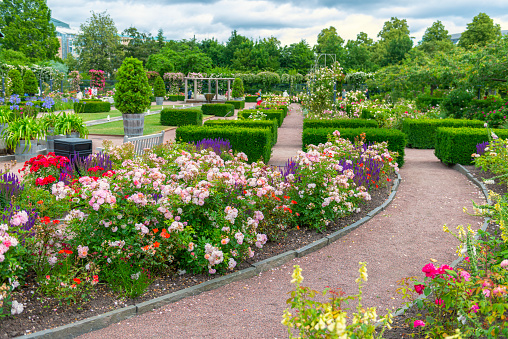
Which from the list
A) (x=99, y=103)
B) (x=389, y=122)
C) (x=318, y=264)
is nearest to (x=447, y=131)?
(x=389, y=122)

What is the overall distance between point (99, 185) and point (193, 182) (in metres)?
0.87

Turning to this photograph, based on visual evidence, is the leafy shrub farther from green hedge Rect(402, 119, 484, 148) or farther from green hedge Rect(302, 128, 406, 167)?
green hedge Rect(402, 119, 484, 148)

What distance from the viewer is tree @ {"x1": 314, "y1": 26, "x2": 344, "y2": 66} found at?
172ft

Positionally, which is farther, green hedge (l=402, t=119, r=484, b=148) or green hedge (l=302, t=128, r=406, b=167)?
green hedge (l=402, t=119, r=484, b=148)

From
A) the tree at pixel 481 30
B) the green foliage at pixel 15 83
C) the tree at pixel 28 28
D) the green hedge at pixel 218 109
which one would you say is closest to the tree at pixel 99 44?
the tree at pixel 28 28

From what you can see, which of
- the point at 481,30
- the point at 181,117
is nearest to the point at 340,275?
the point at 181,117

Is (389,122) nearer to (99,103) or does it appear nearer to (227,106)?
(227,106)

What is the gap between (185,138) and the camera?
920cm

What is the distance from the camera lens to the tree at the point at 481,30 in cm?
4178

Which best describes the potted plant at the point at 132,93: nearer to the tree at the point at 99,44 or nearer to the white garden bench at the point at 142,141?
the white garden bench at the point at 142,141

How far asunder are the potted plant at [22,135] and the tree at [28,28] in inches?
1720

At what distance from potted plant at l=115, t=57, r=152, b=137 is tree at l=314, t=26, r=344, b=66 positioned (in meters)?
41.5

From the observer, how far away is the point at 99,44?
172 feet

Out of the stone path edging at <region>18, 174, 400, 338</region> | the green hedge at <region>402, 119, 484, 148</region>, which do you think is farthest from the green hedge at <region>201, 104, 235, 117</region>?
the stone path edging at <region>18, 174, 400, 338</region>
